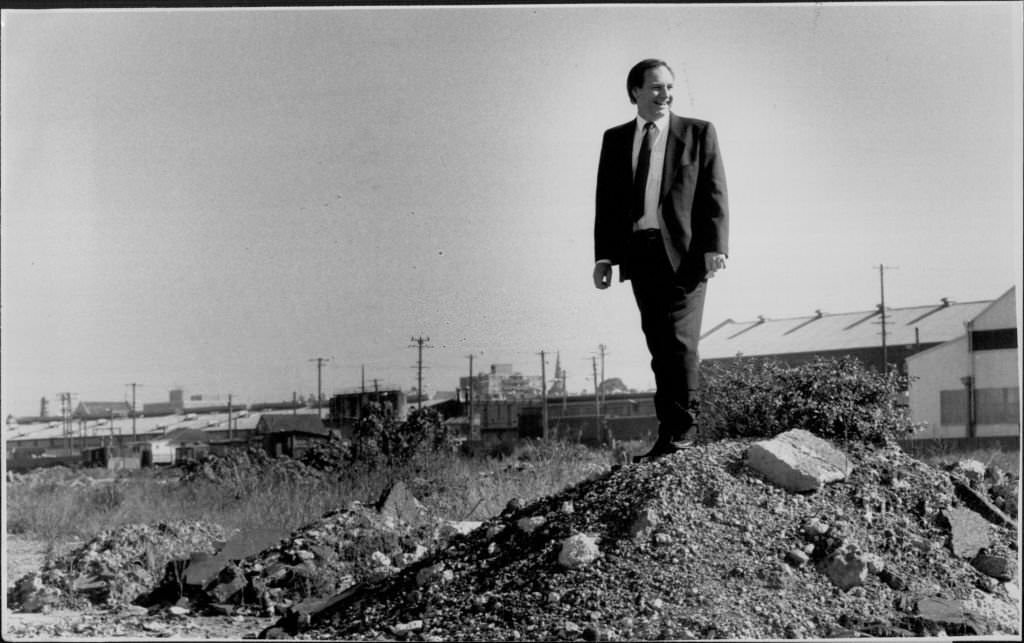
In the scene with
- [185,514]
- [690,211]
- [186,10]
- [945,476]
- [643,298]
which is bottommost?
[185,514]

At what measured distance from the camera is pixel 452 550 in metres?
6.34

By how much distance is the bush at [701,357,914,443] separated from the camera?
699cm

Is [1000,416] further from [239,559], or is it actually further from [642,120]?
[239,559]

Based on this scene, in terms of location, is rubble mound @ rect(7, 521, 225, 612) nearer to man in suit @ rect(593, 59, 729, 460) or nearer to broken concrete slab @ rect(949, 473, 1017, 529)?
man in suit @ rect(593, 59, 729, 460)

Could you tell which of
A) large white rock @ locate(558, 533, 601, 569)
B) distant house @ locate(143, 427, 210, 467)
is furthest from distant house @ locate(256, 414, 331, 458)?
large white rock @ locate(558, 533, 601, 569)

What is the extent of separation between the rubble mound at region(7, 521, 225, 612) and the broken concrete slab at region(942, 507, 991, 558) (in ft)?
19.1

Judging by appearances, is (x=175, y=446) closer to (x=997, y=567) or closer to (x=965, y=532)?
(x=965, y=532)

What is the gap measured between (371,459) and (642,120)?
6.59 metres

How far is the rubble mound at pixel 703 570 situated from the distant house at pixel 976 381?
1236mm

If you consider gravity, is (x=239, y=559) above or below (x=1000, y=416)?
below

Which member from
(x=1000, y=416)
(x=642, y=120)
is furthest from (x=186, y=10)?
(x=1000, y=416)

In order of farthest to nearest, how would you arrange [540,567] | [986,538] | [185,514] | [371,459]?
1. [371,459]
2. [185,514]
3. [986,538]
4. [540,567]

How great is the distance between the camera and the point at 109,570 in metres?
7.86

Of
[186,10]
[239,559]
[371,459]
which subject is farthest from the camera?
[371,459]
